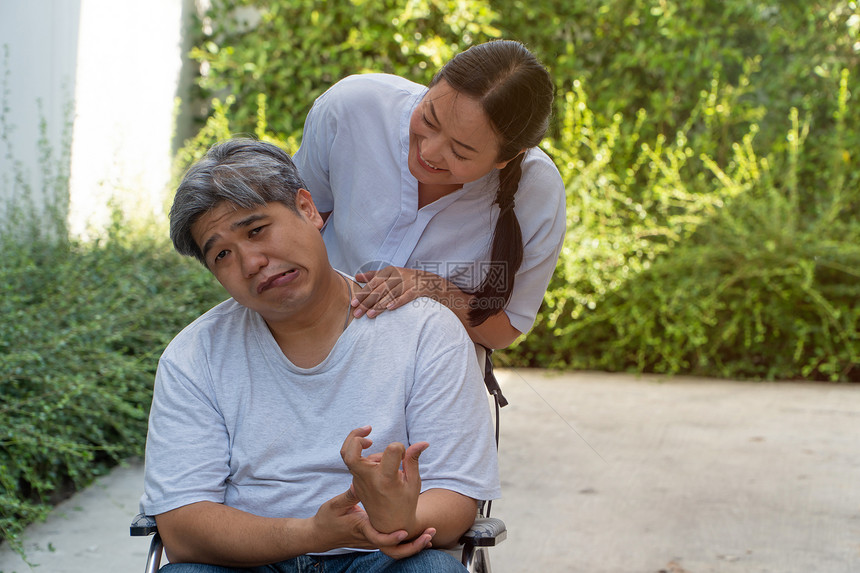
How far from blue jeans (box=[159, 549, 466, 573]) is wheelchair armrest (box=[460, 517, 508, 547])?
0.06 meters

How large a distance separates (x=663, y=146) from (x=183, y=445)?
14.1 feet

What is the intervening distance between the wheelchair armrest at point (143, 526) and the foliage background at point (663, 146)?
2.60 metres

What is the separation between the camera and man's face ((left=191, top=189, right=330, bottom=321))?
1.54 metres

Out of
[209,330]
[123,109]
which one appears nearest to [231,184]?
[209,330]

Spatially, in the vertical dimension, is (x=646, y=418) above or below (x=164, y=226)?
below

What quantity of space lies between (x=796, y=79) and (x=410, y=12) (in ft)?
7.44

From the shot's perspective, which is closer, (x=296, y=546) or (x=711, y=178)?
(x=296, y=546)

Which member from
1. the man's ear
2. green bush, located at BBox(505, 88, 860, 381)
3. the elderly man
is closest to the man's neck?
the elderly man

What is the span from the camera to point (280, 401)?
160 centimetres

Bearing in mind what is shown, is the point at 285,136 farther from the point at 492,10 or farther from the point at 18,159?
the point at 18,159

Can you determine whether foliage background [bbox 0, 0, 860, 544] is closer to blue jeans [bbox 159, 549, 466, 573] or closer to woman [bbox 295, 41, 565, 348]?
woman [bbox 295, 41, 565, 348]

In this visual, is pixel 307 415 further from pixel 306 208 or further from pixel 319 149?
pixel 319 149

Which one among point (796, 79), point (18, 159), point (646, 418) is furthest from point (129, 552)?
point (796, 79)

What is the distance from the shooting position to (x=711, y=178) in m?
5.29
